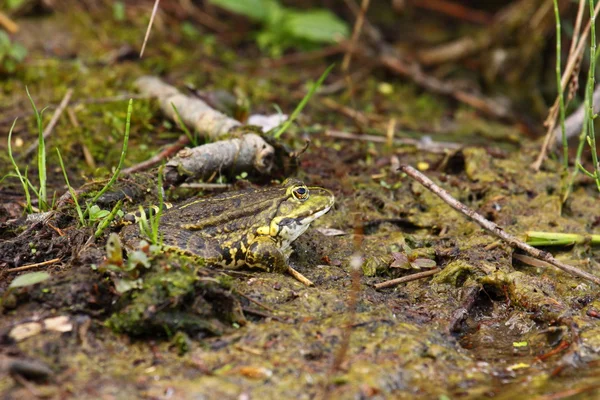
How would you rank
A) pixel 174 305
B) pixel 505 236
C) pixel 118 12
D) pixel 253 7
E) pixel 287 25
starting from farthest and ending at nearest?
pixel 287 25, pixel 253 7, pixel 118 12, pixel 505 236, pixel 174 305

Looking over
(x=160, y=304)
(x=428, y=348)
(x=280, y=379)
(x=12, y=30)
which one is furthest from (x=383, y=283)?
(x=12, y=30)

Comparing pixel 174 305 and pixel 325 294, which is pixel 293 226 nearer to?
pixel 325 294

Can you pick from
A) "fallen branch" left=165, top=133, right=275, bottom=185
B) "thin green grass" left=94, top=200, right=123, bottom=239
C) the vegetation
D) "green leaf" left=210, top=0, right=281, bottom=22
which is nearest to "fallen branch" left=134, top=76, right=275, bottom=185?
"fallen branch" left=165, top=133, right=275, bottom=185

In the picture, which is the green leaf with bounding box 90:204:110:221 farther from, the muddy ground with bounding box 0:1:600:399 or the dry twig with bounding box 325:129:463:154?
the dry twig with bounding box 325:129:463:154

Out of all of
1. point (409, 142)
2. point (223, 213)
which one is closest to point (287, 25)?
point (409, 142)

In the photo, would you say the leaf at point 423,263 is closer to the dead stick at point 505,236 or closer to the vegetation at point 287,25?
the dead stick at point 505,236
